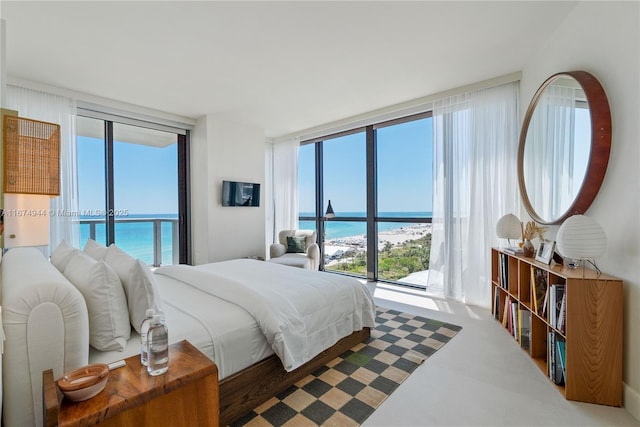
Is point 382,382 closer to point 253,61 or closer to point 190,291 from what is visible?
point 190,291

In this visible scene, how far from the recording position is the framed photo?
2205 millimetres

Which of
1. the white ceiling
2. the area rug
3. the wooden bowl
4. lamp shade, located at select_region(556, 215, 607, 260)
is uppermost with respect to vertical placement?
the white ceiling

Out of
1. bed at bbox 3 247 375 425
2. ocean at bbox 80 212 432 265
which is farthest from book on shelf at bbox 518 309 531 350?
ocean at bbox 80 212 432 265

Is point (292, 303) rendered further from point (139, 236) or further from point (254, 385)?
point (139, 236)

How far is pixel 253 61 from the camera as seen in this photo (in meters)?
2.93

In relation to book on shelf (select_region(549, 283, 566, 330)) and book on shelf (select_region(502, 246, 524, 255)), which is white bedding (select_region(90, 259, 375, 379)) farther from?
book on shelf (select_region(502, 246, 524, 255))

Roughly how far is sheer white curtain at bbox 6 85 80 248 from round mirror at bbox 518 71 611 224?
509 cm

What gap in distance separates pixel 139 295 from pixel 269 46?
2317 millimetres

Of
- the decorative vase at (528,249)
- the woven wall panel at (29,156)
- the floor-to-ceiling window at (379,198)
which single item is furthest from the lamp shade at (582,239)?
the woven wall panel at (29,156)

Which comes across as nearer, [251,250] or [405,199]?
[405,199]

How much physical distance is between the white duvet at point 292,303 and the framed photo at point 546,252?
141cm

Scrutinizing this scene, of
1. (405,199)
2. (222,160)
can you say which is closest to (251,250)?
(222,160)

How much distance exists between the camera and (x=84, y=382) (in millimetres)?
947

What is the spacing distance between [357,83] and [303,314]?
2733 millimetres
